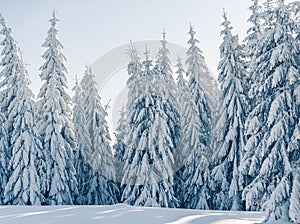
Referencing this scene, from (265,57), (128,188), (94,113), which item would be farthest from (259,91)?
(94,113)

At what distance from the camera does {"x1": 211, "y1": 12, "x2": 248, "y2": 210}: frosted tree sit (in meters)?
21.4

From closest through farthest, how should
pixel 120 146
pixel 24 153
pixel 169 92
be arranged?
pixel 24 153 < pixel 169 92 < pixel 120 146

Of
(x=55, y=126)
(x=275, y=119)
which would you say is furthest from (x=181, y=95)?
(x=275, y=119)

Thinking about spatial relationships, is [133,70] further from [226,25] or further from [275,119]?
[275,119]

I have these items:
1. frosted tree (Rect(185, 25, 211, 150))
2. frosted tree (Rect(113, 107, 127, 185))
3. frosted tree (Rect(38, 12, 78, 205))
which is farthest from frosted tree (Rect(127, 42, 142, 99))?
frosted tree (Rect(113, 107, 127, 185))

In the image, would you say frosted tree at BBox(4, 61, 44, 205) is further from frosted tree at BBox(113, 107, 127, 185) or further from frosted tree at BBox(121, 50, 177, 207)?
frosted tree at BBox(113, 107, 127, 185)

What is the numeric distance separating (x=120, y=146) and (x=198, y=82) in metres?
10.5

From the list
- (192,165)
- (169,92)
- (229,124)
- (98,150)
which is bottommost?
(192,165)

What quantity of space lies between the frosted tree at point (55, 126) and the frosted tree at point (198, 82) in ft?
32.8

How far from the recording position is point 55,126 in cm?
2414

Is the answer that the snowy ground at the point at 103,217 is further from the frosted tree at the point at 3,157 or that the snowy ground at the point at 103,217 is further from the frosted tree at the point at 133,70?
the frosted tree at the point at 133,70

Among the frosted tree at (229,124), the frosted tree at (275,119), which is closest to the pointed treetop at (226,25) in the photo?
the frosted tree at (229,124)

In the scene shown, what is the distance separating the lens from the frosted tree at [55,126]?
23906 millimetres

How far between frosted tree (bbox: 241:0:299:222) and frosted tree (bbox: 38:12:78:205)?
15.5m
